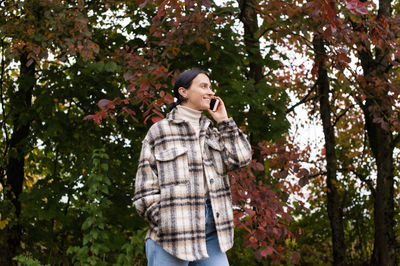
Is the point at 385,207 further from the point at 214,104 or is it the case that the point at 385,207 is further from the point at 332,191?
the point at 214,104

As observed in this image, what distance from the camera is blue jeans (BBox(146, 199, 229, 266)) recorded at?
2498 millimetres

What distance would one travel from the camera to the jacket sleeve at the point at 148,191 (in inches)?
99.2

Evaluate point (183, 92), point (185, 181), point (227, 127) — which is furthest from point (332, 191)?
point (185, 181)

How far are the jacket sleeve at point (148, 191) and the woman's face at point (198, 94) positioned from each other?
0.42 metres

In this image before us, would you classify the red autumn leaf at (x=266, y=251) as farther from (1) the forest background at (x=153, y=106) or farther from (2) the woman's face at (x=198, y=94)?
(2) the woman's face at (x=198, y=94)

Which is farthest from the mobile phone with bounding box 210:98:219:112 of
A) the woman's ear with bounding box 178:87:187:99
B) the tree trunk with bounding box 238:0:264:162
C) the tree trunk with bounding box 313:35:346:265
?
the tree trunk with bounding box 313:35:346:265

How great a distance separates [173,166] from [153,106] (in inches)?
68.3

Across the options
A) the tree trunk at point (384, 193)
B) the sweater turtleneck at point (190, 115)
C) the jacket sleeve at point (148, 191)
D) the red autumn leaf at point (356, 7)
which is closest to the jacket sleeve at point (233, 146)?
the sweater turtleneck at point (190, 115)

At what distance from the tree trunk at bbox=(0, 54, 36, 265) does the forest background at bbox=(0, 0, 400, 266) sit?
0.03 m

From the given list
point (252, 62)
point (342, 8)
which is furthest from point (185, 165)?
point (252, 62)

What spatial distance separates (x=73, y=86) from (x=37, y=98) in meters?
0.55

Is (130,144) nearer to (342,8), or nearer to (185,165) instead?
(342,8)

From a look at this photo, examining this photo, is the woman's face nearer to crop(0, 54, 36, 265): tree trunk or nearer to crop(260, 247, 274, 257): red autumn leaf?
crop(260, 247, 274, 257): red autumn leaf

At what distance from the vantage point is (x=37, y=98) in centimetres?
668
